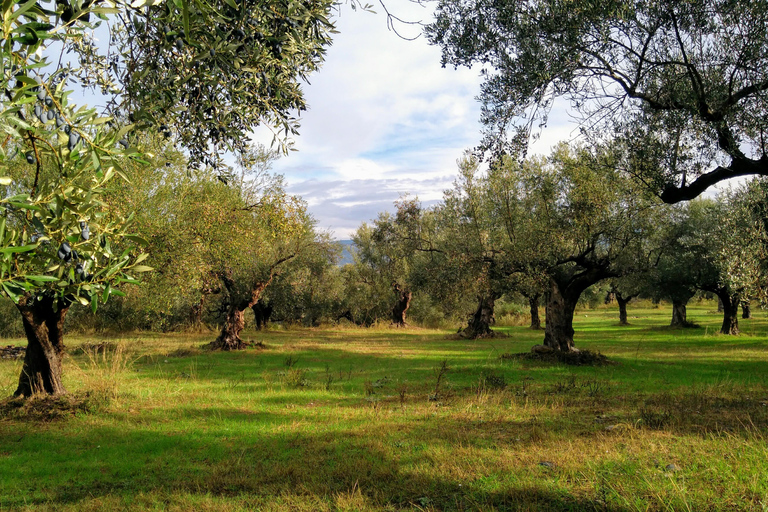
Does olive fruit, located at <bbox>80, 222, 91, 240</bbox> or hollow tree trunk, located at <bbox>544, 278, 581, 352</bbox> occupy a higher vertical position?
olive fruit, located at <bbox>80, 222, 91, 240</bbox>

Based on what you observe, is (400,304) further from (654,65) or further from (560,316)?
(654,65)

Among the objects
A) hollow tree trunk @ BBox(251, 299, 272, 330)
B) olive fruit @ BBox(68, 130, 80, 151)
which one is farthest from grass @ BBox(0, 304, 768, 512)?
hollow tree trunk @ BBox(251, 299, 272, 330)

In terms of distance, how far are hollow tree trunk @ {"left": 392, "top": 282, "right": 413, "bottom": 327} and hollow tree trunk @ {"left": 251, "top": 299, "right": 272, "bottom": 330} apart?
11679mm

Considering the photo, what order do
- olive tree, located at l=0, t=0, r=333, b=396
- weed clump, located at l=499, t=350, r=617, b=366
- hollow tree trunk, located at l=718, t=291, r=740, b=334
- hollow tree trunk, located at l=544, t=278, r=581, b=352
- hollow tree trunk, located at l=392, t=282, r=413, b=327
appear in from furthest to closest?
hollow tree trunk, located at l=392, t=282, r=413, b=327 → hollow tree trunk, located at l=718, t=291, r=740, b=334 → hollow tree trunk, located at l=544, t=278, r=581, b=352 → weed clump, located at l=499, t=350, r=617, b=366 → olive tree, located at l=0, t=0, r=333, b=396

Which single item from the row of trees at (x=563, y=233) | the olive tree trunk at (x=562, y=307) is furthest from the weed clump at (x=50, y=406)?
the olive tree trunk at (x=562, y=307)

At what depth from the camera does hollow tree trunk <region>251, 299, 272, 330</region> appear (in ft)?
134

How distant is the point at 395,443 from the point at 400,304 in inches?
1498

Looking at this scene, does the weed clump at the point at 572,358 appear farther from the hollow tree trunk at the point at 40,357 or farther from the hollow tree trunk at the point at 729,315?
the hollow tree trunk at the point at 729,315

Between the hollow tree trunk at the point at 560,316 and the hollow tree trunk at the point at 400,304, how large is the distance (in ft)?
80.3

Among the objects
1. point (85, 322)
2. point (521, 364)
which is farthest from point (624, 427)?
point (85, 322)

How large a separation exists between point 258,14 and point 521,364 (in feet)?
54.3

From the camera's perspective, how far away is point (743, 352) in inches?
930

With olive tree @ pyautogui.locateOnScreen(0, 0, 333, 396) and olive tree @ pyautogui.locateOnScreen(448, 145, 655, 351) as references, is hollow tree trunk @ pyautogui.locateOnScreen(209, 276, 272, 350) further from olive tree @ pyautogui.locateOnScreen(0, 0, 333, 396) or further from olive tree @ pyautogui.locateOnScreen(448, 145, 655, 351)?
olive tree @ pyautogui.locateOnScreen(0, 0, 333, 396)

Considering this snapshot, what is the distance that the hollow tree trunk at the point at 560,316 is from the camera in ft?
67.1
